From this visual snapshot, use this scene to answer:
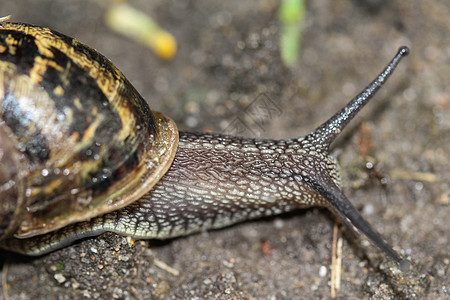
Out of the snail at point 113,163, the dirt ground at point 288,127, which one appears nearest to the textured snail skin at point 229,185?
the snail at point 113,163

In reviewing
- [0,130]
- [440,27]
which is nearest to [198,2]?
[440,27]

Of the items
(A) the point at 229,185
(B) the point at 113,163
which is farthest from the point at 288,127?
(B) the point at 113,163

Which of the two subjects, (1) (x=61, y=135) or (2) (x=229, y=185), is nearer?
(1) (x=61, y=135)

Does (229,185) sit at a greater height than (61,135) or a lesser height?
greater

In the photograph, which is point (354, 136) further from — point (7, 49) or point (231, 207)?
point (7, 49)

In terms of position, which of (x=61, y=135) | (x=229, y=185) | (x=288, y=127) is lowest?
(x=61, y=135)

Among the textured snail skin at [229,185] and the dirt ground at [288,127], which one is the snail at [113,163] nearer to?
the textured snail skin at [229,185]

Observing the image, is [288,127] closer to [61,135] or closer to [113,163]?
[113,163]

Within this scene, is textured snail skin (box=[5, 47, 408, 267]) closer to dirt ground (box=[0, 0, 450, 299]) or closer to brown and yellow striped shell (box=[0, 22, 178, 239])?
dirt ground (box=[0, 0, 450, 299])
